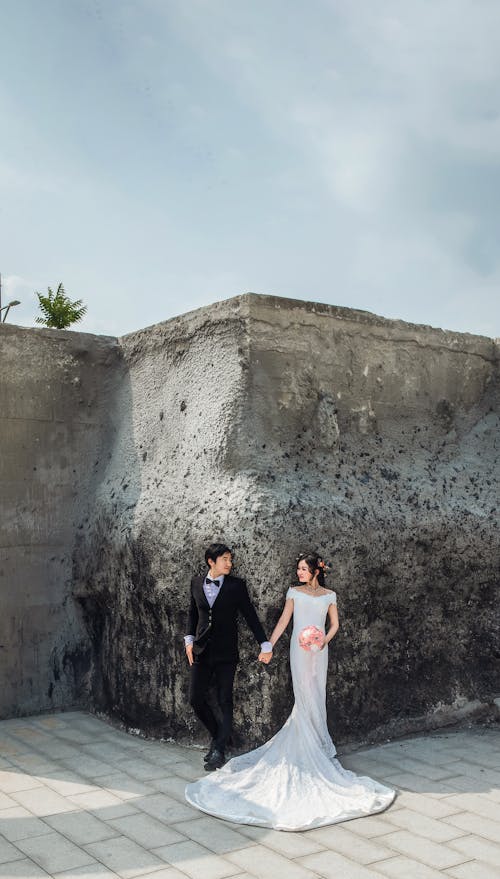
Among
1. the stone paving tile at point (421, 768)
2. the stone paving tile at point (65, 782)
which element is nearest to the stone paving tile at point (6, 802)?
the stone paving tile at point (65, 782)

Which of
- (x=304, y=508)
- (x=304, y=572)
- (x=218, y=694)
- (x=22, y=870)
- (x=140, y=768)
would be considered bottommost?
(x=22, y=870)

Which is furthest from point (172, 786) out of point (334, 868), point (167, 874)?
point (334, 868)

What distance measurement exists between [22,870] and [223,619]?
1788 millimetres

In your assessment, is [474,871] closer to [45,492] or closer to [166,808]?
[166,808]

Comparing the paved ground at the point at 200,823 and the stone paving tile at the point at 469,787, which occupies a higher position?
the stone paving tile at the point at 469,787

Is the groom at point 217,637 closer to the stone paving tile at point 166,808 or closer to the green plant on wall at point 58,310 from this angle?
the stone paving tile at point 166,808

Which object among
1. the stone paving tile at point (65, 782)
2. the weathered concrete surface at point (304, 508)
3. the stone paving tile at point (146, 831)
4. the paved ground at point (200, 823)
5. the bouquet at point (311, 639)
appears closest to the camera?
the paved ground at point (200, 823)

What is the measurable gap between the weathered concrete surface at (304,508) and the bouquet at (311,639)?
25cm

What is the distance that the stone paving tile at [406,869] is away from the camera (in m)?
3.61

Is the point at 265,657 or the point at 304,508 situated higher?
the point at 304,508

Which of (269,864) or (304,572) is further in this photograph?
(304,572)

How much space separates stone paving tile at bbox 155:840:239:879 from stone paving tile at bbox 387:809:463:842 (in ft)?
2.43

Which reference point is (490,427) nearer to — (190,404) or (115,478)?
(190,404)

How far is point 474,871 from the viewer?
3643 millimetres
